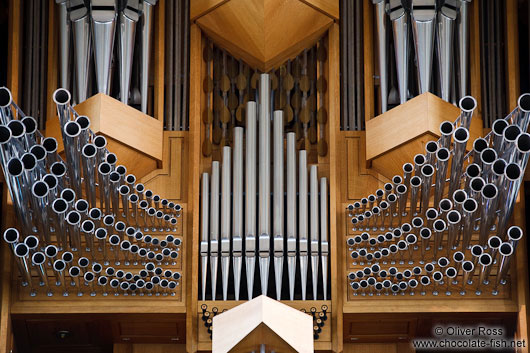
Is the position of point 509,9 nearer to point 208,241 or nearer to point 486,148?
point 486,148

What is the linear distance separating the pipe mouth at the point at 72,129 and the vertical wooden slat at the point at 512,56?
3.20 meters

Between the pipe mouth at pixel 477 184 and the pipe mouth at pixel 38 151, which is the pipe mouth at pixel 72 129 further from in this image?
the pipe mouth at pixel 477 184

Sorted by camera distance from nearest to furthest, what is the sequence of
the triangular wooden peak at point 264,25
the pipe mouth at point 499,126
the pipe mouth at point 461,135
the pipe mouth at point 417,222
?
1. the pipe mouth at point 499,126
2. the pipe mouth at point 461,135
3. the pipe mouth at point 417,222
4. the triangular wooden peak at point 264,25

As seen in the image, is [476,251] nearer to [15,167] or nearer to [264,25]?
[264,25]

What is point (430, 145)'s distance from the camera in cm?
842

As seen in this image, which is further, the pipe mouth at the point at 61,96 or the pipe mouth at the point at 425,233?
the pipe mouth at the point at 425,233

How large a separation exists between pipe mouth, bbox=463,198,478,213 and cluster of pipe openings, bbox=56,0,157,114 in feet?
8.31

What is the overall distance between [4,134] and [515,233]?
11.0 feet

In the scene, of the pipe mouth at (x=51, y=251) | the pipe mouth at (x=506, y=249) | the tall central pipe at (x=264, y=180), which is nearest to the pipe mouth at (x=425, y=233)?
the pipe mouth at (x=506, y=249)

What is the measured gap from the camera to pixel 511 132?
26.3ft

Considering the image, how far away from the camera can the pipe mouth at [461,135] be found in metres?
8.19

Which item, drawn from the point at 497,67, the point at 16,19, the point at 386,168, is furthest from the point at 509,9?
the point at 16,19

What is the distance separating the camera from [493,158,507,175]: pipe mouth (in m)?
8.09

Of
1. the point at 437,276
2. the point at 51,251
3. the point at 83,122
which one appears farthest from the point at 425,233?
the point at 51,251
